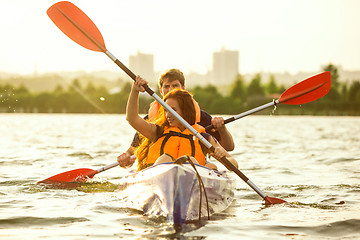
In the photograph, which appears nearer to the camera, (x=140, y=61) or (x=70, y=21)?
(x=70, y=21)

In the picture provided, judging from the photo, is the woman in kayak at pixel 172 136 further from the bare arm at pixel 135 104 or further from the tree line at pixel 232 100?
the tree line at pixel 232 100

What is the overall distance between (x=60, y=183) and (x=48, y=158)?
16.2 feet

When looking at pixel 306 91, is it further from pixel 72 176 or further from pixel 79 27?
pixel 72 176

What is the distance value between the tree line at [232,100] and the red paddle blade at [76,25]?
3429 inches

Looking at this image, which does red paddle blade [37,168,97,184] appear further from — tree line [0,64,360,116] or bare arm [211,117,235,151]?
tree line [0,64,360,116]

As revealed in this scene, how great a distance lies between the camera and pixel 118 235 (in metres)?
5.04

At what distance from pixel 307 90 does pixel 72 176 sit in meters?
3.75

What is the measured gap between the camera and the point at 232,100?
10425 cm

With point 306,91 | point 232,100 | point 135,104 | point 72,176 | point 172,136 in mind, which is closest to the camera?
point 135,104

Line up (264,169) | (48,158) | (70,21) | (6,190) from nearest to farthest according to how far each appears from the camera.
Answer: (70,21)
(6,190)
(264,169)
(48,158)

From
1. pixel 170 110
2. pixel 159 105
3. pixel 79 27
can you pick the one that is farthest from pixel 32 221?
pixel 79 27

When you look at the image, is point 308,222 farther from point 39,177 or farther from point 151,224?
point 39,177

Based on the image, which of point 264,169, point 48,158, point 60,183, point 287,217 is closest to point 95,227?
point 287,217

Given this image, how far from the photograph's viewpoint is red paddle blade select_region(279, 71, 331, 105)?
25.7ft
